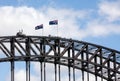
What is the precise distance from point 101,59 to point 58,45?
744 cm

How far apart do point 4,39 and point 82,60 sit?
39.9 ft

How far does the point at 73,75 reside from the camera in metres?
106

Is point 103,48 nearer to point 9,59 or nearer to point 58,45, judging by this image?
point 58,45

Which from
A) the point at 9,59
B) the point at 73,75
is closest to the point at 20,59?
the point at 9,59

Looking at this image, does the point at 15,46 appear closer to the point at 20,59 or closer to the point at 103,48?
the point at 20,59

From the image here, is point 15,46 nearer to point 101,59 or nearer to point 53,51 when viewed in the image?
point 53,51

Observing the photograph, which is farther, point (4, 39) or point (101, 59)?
point (101, 59)

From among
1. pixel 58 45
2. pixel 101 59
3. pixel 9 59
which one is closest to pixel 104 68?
pixel 101 59

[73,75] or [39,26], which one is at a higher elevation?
[39,26]

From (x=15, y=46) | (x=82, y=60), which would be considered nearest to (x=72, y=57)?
(x=82, y=60)

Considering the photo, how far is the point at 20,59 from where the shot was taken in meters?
101

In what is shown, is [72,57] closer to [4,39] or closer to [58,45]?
[58,45]

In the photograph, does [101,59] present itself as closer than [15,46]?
No

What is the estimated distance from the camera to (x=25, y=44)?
101312 millimetres
